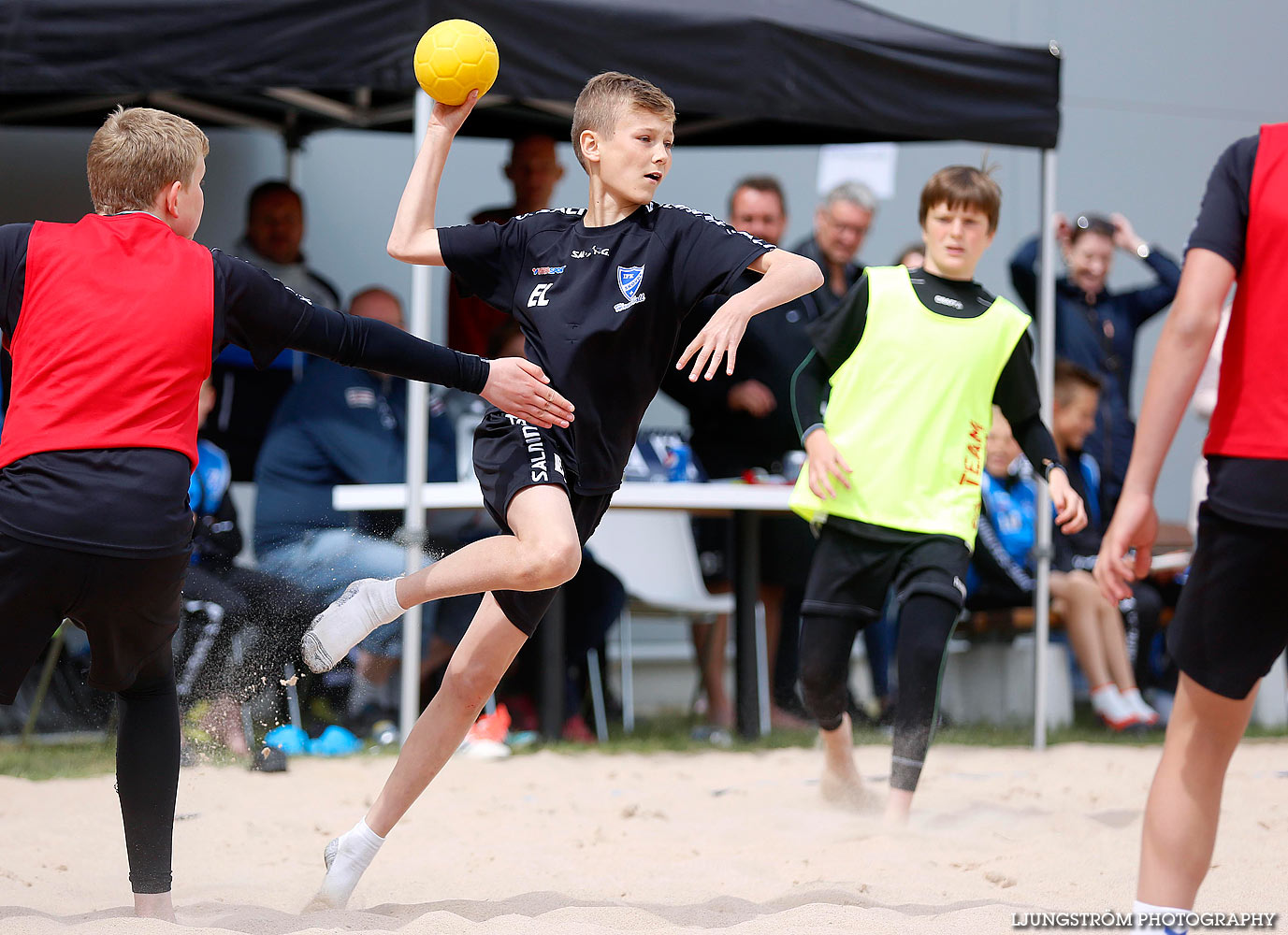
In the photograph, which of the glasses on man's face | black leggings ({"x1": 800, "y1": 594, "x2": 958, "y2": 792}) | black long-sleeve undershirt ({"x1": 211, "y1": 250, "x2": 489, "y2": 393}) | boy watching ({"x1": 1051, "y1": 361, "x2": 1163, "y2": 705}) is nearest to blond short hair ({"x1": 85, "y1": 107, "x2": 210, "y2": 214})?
black long-sleeve undershirt ({"x1": 211, "y1": 250, "x2": 489, "y2": 393})

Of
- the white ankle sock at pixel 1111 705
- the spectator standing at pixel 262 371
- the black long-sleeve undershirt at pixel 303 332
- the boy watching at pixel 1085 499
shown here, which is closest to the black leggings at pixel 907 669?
the black long-sleeve undershirt at pixel 303 332

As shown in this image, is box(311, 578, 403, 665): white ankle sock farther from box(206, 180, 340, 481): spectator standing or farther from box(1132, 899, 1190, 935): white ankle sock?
box(206, 180, 340, 481): spectator standing

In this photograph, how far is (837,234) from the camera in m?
6.90

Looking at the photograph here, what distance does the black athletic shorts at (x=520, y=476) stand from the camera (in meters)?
3.27

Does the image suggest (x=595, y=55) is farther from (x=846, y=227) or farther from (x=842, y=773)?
(x=842, y=773)

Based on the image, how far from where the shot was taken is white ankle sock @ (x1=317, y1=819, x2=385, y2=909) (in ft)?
10.7

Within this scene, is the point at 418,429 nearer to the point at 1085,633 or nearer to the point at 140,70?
the point at 140,70

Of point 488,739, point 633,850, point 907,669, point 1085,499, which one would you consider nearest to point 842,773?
point 907,669

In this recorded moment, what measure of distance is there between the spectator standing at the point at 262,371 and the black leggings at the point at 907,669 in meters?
3.53

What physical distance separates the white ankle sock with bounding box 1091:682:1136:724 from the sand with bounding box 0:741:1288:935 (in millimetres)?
925

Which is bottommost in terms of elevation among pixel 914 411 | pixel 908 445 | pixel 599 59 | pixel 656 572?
pixel 656 572

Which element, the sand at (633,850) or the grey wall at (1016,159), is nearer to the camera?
the sand at (633,850)

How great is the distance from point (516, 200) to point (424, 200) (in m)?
3.75

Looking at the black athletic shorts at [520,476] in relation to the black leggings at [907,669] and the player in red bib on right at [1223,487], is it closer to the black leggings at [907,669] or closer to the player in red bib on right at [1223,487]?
the black leggings at [907,669]
